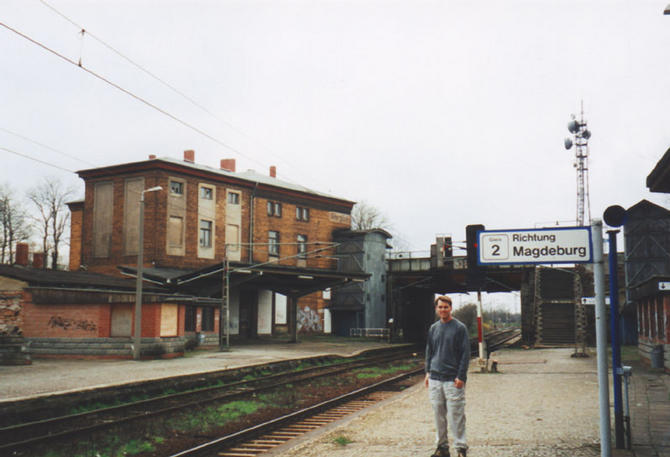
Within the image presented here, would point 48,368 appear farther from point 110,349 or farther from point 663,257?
point 663,257

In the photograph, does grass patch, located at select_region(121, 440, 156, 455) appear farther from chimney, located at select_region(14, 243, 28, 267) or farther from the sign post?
chimney, located at select_region(14, 243, 28, 267)

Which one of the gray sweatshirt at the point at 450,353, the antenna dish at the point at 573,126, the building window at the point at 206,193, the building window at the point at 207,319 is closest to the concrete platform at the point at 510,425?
the gray sweatshirt at the point at 450,353

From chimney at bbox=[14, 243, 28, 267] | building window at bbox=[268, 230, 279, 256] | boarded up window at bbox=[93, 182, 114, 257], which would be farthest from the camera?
building window at bbox=[268, 230, 279, 256]

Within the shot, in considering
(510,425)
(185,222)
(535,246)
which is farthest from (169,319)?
(535,246)

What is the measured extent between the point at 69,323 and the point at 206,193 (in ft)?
55.8

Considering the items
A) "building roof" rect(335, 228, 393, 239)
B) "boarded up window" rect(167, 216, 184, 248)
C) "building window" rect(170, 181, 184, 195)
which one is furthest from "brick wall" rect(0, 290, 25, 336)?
"building roof" rect(335, 228, 393, 239)

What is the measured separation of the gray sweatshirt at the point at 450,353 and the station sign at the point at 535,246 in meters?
1.45

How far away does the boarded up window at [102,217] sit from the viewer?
38.1m

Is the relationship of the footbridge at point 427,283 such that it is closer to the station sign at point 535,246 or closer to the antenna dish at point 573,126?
the antenna dish at point 573,126

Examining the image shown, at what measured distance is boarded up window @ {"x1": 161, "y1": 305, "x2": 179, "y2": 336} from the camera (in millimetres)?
23828

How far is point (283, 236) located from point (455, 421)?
37956 mm

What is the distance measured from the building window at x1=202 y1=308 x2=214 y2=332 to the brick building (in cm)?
5

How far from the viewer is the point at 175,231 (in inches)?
1462

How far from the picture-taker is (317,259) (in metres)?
47.2
